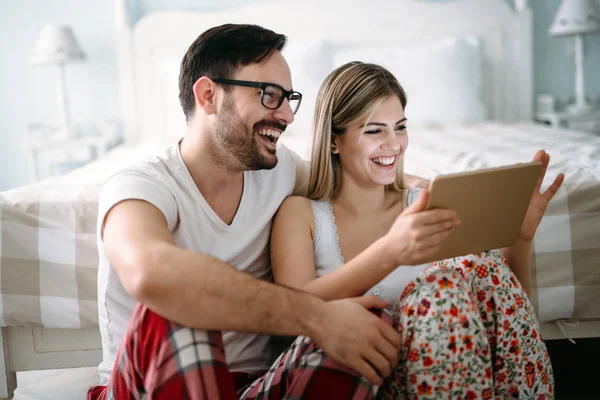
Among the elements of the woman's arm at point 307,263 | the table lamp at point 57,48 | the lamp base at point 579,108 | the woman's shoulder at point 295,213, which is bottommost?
the woman's arm at point 307,263

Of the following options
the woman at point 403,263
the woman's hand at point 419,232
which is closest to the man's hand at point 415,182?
the woman at point 403,263

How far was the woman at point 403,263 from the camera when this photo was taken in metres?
1.02

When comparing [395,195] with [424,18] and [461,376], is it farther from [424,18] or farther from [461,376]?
[424,18]

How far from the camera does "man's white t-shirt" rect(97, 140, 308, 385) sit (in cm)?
113

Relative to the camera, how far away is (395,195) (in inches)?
58.5

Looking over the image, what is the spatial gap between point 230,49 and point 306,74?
1871 mm

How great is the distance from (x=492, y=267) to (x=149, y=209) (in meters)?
0.64

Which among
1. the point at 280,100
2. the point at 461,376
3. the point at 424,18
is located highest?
the point at 424,18

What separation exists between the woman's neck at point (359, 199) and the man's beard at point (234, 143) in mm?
243

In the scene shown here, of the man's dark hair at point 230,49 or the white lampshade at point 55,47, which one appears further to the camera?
the white lampshade at point 55,47

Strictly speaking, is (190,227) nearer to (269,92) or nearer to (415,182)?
(269,92)

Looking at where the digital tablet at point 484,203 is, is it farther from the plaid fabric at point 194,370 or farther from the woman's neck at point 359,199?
the woman's neck at point 359,199

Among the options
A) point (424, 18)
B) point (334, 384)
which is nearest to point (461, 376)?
point (334, 384)

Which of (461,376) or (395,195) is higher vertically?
(395,195)
